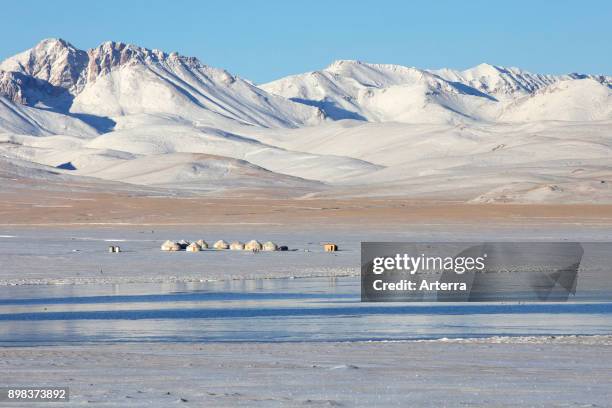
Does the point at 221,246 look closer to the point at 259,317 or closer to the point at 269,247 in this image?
the point at 269,247

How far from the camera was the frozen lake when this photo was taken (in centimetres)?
1767

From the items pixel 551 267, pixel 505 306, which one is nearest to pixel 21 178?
pixel 551 267

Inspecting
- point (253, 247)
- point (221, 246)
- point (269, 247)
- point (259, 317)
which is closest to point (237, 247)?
point (221, 246)

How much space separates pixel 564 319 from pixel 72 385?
9936 millimetres

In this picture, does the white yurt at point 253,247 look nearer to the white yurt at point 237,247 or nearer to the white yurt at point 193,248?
the white yurt at point 237,247

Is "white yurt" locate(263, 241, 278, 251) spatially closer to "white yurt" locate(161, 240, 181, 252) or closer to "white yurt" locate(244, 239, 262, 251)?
"white yurt" locate(244, 239, 262, 251)

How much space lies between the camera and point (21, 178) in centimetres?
14725

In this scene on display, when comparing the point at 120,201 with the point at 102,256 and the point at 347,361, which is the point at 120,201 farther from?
the point at 347,361

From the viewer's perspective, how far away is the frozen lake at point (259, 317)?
17.7 meters

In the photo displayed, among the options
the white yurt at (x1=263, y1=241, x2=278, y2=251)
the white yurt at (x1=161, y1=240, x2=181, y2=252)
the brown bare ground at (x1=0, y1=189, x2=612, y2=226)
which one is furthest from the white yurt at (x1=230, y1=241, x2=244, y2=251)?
the brown bare ground at (x1=0, y1=189, x2=612, y2=226)

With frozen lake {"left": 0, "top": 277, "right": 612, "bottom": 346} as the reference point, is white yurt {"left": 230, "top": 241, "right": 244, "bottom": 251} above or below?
above

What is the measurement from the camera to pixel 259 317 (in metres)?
20.4

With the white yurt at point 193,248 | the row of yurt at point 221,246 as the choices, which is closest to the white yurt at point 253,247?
the row of yurt at point 221,246

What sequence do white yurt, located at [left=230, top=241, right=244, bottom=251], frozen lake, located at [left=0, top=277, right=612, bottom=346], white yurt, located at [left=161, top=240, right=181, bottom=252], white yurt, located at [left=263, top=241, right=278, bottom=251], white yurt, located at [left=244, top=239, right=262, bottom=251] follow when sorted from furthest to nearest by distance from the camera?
white yurt, located at [left=230, top=241, right=244, bottom=251], white yurt, located at [left=263, top=241, right=278, bottom=251], white yurt, located at [left=244, top=239, right=262, bottom=251], white yurt, located at [left=161, top=240, right=181, bottom=252], frozen lake, located at [left=0, top=277, right=612, bottom=346]
